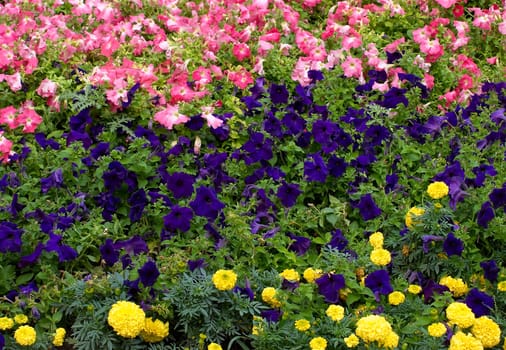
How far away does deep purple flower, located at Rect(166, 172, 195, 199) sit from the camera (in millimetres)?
3643

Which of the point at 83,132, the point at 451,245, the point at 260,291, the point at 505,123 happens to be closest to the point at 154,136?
the point at 83,132

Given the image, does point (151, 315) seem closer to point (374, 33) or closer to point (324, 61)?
point (324, 61)

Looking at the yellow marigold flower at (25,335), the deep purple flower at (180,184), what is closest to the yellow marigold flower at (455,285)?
the deep purple flower at (180,184)

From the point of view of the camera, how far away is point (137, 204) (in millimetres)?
3623

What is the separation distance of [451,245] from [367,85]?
1.73m

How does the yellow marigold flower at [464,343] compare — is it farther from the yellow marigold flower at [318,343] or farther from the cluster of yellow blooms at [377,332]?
the yellow marigold flower at [318,343]

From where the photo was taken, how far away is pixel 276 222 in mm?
3732

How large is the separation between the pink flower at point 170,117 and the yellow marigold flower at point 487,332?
2.07 m

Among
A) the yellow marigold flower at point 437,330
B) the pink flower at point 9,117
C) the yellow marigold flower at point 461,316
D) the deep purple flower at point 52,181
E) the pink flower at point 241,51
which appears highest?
the yellow marigold flower at point 461,316

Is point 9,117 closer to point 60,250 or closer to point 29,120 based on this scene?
point 29,120

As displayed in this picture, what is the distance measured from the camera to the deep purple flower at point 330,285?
3115 millimetres

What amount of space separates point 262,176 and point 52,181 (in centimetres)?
104

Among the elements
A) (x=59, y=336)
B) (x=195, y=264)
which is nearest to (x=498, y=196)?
(x=195, y=264)

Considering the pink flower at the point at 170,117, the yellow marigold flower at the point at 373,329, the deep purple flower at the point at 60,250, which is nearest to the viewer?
the yellow marigold flower at the point at 373,329
